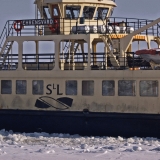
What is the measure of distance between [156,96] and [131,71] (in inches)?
45.9

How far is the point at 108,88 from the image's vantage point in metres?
22.8

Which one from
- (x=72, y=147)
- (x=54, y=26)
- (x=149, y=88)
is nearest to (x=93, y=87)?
(x=149, y=88)

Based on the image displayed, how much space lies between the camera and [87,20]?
2548 centimetres

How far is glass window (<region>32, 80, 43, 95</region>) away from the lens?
77.4 feet

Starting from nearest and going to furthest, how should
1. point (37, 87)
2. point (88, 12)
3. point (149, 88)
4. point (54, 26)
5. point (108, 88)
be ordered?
point (149, 88) → point (108, 88) → point (37, 87) → point (54, 26) → point (88, 12)

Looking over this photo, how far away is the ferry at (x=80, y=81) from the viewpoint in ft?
73.5

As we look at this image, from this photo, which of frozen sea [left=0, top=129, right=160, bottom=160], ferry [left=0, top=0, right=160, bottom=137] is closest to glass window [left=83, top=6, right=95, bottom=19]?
ferry [left=0, top=0, right=160, bottom=137]

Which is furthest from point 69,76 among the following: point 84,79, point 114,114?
point 114,114

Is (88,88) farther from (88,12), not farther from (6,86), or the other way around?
(88,12)

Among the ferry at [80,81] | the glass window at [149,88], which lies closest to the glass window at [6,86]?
the ferry at [80,81]

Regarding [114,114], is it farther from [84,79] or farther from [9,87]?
[9,87]

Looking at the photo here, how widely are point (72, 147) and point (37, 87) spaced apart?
4.43 meters

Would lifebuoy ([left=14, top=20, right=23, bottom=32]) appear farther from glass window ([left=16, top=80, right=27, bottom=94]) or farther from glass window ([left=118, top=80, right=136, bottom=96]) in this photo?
glass window ([left=118, top=80, right=136, bottom=96])

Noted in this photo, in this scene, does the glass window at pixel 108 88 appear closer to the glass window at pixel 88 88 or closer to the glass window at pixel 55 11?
the glass window at pixel 88 88
